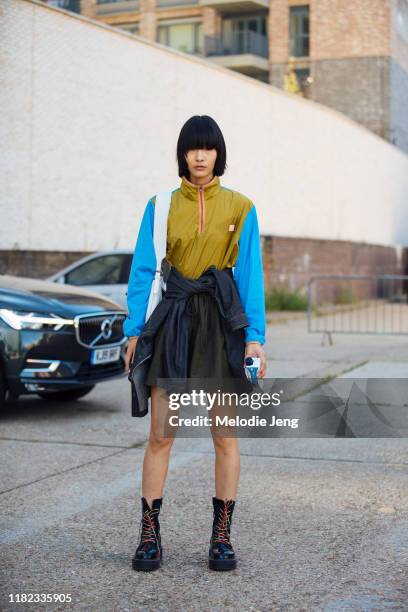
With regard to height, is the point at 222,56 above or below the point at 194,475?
above

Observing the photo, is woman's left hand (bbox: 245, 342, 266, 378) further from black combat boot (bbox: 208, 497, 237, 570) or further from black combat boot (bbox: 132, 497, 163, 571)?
black combat boot (bbox: 132, 497, 163, 571)

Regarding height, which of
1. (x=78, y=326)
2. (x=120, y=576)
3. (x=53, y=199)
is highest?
(x=53, y=199)

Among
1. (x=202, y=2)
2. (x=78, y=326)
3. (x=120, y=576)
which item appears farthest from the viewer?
(x=202, y=2)

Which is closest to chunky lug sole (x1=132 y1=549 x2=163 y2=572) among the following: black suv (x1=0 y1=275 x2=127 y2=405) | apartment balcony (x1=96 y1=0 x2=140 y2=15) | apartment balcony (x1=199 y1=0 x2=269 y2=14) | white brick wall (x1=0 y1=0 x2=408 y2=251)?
black suv (x1=0 y1=275 x2=127 y2=405)

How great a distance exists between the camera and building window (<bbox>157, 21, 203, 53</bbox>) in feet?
160

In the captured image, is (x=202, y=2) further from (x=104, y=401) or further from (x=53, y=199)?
(x=104, y=401)

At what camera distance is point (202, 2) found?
47.7 m

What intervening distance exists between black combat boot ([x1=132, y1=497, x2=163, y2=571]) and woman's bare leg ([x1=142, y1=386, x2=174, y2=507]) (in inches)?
1.3

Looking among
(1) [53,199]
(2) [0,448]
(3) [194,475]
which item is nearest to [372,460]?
(3) [194,475]

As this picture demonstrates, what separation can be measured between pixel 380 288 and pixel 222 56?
58.1ft

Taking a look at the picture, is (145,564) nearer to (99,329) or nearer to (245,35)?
(99,329)

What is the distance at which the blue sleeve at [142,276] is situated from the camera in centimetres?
430

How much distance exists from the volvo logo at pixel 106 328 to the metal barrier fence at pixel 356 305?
24.8ft

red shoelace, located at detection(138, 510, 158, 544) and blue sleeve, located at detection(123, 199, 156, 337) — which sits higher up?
blue sleeve, located at detection(123, 199, 156, 337)
